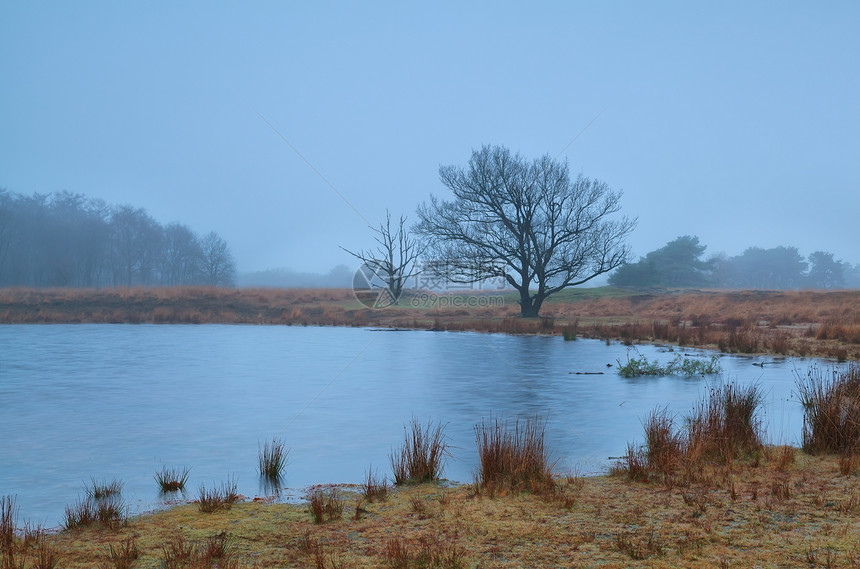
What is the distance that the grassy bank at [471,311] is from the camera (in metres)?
33.2

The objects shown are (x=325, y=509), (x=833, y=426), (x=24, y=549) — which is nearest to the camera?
(x=24, y=549)

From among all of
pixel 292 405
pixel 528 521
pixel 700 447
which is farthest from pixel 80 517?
pixel 292 405

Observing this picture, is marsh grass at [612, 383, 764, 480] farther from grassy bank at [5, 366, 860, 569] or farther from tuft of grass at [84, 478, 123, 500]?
tuft of grass at [84, 478, 123, 500]

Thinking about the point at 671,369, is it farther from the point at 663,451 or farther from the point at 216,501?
the point at 216,501

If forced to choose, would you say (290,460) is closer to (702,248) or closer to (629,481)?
(629,481)

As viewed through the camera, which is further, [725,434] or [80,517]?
[725,434]

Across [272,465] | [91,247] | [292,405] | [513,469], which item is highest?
[91,247]

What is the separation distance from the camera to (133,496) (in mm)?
7559

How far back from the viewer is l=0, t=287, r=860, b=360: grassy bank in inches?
1309

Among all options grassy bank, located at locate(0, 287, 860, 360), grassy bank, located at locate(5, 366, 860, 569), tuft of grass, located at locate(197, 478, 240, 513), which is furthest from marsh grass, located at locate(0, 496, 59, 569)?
grassy bank, located at locate(0, 287, 860, 360)

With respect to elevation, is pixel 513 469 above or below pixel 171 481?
above

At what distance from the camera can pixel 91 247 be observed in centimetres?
8756

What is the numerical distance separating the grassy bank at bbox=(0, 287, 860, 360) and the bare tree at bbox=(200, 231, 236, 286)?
3878 centimetres

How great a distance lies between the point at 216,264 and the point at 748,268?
110956 mm
